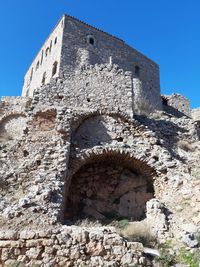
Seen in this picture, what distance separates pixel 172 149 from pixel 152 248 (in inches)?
218

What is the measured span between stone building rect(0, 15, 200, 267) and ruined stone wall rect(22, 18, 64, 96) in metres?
13.1

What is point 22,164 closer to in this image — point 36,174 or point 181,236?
point 36,174

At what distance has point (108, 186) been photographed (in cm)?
1123

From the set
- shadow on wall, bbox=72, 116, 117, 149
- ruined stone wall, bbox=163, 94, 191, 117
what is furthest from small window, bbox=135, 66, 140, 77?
shadow on wall, bbox=72, 116, 117, 149

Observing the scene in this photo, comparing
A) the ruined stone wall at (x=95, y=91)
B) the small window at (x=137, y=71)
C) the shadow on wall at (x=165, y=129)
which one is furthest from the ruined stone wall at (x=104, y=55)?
the ruined stone wall at (x=95, y=91)

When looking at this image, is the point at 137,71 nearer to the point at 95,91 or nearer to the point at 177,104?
the point at 177,104

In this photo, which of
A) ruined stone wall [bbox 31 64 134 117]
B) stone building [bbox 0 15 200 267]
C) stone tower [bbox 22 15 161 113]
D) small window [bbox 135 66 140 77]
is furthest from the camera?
small window [bbox 135 66 140 77]

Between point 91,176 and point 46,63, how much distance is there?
1918 cm

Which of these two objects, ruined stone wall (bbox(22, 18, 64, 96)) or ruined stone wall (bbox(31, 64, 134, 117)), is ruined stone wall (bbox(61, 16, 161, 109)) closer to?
ruined stone wall (bbox(22, 18, 64, 96))

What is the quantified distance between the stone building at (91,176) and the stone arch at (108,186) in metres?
0.03

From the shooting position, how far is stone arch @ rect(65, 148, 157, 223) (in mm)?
10359

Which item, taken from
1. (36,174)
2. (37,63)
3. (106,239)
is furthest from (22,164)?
(37,63)

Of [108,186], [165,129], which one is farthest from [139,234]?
[165,129]

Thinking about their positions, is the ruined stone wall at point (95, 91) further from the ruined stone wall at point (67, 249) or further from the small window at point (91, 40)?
the small window at point (91, 40)
